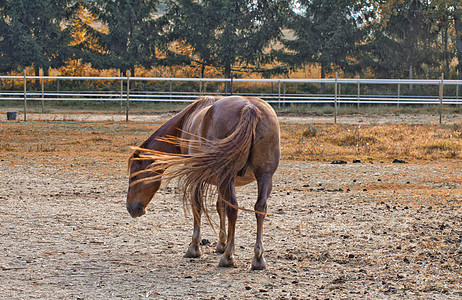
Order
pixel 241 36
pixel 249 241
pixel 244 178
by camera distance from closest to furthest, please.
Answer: pixel 244 178 < pixel 249 241 < pixel 241 36

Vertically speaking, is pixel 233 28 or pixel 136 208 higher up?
pixel 233 28

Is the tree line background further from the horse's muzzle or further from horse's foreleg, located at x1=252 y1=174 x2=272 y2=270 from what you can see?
horse's foreleg, located at x1=252 y1=174 x2=272 y2=270

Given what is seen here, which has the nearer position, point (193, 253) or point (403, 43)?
point (193, 253)

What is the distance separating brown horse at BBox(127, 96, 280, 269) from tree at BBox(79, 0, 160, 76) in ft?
98.8

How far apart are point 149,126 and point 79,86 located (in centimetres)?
1678

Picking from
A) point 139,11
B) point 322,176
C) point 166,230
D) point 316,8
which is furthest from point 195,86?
point 166,230

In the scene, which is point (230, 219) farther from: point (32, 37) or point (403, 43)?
point (403, 43)

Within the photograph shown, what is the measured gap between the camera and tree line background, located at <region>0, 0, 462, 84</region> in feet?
109

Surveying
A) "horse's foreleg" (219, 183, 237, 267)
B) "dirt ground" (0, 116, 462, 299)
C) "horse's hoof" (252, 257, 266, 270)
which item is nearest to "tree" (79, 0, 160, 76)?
"dirt ground" (0, 116, 462, 299)

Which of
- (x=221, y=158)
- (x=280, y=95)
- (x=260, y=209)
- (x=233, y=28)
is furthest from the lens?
(x=233, y=28)

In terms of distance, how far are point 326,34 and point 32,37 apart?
17.3 m

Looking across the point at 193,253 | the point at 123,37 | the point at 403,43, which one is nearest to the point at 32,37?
the point at 123,37

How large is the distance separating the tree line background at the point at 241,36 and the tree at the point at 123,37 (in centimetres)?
6

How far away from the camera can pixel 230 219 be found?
435 centimetres
